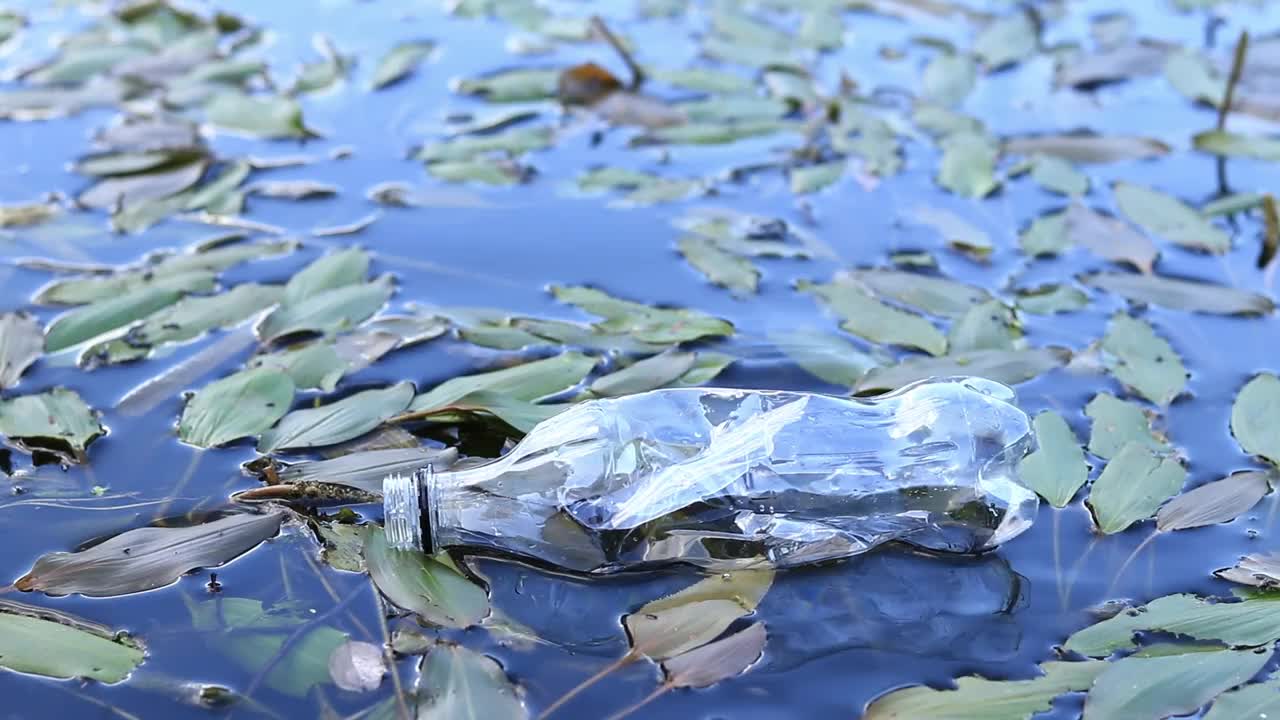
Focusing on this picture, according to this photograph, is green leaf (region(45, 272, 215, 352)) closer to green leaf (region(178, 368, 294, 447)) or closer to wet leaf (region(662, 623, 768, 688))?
green leaf (region(178, 368, 294, 447))

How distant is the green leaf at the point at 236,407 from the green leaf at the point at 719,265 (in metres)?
0.50

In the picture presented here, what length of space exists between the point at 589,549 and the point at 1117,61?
155cm

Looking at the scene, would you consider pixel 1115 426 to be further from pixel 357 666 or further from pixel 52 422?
pixel 52 422

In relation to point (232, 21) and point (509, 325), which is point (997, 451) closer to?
point (509, 325)

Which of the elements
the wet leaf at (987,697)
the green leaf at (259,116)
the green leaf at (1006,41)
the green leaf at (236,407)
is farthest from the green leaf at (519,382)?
the green leaf at (1006,41)

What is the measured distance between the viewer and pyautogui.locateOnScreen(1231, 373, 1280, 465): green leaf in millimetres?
1159

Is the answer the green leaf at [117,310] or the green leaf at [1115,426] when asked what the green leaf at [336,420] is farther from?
the green leaf at [1115,426]

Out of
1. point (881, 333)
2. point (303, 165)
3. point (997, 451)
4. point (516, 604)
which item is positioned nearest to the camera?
point (516, 604)

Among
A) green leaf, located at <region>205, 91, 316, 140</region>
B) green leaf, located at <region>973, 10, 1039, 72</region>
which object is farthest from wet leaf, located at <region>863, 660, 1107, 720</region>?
green leaf, located at <region>973, 10, 1039, 72</region>

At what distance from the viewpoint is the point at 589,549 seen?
0.99m

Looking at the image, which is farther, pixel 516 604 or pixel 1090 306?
pixel 1090 306

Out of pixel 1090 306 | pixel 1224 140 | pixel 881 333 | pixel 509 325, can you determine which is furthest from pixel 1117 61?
pixel 509 325

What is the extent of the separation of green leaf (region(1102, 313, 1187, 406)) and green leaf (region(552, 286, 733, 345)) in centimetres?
39

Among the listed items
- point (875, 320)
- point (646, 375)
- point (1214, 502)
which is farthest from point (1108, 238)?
point (646, 375)
